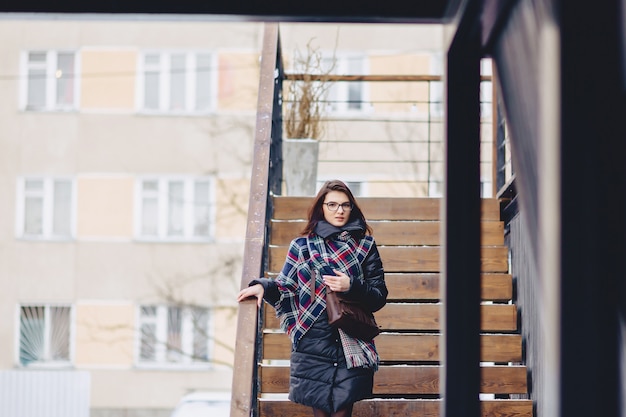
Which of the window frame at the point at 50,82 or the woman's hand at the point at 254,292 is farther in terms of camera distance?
the window frame at the point at 50,82

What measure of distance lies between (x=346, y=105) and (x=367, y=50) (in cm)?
129

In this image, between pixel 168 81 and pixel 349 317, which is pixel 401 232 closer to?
pixel 349 317

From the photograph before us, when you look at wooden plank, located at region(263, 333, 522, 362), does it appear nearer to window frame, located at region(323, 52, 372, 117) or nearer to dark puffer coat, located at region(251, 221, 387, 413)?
dark puffer coat, located at region(251, 221, 387, 413)

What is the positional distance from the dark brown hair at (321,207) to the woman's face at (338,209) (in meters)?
0.02

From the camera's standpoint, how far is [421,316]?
7309 millimetres

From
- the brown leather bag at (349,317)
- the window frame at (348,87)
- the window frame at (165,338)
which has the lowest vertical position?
the window frame at (165,338)

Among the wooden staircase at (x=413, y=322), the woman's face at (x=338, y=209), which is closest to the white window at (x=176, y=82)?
the wooden staircase at (x=413, y=322)

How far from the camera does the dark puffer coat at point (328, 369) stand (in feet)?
17.5

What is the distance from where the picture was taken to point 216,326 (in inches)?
955

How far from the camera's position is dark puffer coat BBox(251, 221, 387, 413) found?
210 inches

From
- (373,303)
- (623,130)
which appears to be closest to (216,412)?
(373,303)

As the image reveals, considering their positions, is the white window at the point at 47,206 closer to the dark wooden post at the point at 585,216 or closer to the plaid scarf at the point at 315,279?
the plaid scarf at the point at 315,279

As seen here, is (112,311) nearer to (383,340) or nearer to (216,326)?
(216,326)

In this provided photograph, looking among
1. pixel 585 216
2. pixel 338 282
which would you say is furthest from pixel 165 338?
pixel 585 216
